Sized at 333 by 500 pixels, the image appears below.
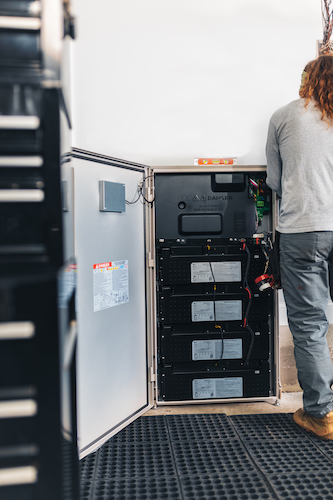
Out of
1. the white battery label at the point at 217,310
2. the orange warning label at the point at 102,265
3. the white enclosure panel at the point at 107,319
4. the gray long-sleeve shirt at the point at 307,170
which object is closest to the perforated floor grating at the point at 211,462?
the white enclosure panel at the point at 107,319

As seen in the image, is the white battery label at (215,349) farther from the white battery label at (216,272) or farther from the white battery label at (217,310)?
the white battery label at (216,272)

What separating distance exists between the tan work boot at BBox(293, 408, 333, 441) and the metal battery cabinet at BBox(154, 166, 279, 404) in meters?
0.34

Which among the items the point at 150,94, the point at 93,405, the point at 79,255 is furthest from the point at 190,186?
the point at 93,405

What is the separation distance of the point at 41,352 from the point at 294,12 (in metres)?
2.64

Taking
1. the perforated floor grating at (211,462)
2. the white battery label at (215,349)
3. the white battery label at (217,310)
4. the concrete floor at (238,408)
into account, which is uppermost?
the white battery label at (217,310)

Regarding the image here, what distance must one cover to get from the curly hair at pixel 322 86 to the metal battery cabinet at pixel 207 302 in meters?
0.46

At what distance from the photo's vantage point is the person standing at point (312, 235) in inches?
71.6

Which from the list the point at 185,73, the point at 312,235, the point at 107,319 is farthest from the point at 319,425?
the point at 185,73

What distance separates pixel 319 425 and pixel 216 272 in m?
0.91

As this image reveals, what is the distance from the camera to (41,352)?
0.69 metres

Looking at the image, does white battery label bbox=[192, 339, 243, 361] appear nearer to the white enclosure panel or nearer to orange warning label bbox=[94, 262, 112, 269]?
the white enclosure panel

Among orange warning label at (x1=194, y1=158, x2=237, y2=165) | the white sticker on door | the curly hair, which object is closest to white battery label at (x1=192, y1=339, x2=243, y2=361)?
the white sticker on door

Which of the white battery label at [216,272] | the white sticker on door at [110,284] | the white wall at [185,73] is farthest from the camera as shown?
the white wall at [185,73]

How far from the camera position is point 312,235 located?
5.97ft
